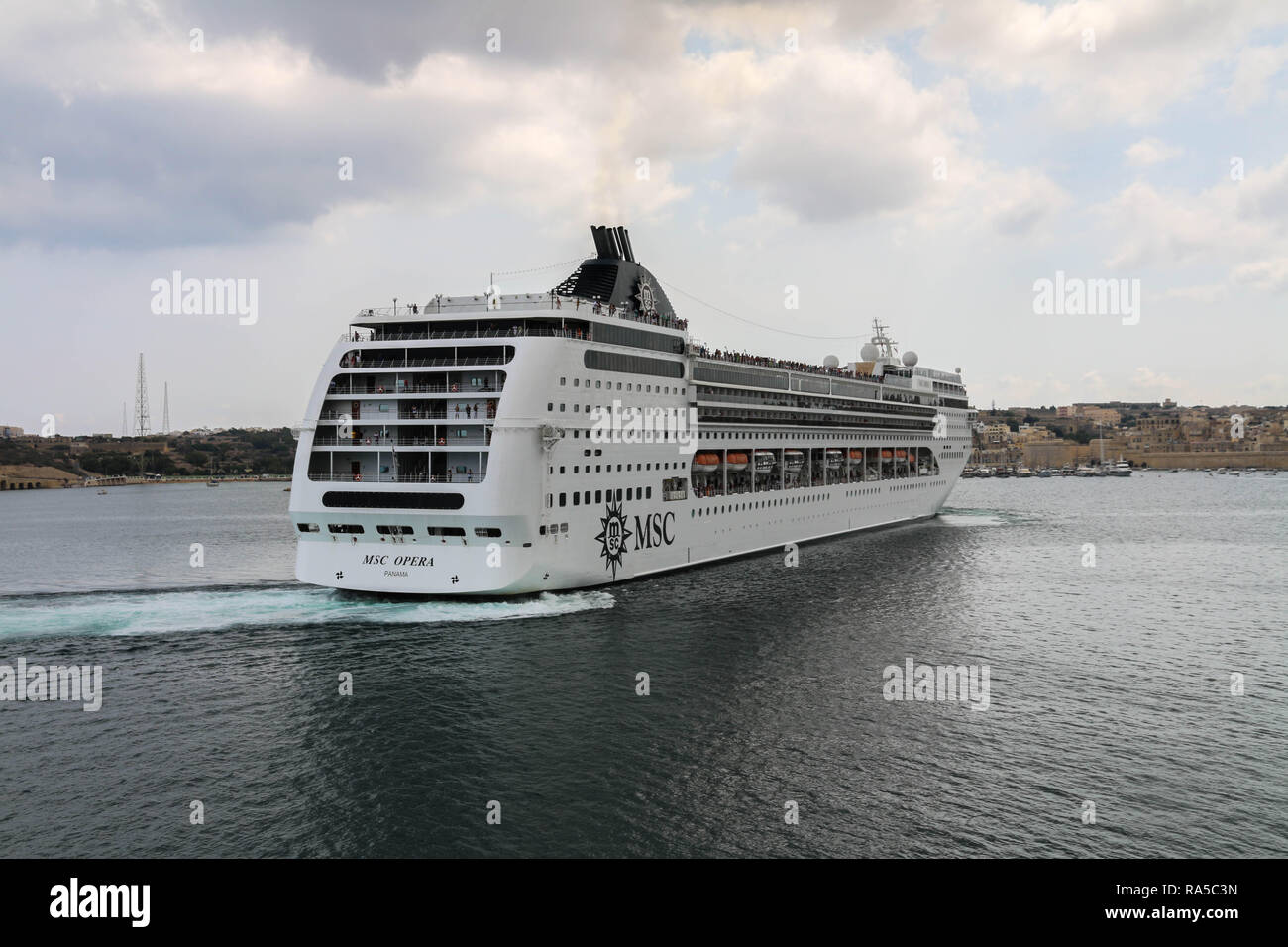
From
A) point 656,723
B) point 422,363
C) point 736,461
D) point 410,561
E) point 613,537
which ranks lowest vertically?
point 656,723

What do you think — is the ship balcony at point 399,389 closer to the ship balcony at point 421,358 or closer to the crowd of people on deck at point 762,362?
the ship balcony at point 421,358

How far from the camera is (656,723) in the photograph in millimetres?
22141

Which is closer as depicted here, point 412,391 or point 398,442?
point 398,442

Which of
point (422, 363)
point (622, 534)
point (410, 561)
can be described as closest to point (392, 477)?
point (410, 561)

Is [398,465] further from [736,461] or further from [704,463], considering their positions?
[736,461]

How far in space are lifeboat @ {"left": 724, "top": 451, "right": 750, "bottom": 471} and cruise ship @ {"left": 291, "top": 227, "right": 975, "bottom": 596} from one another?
4.79 ft

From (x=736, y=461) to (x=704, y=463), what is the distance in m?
5.02

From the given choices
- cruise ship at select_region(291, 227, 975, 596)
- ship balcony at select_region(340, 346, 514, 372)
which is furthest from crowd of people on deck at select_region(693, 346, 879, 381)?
ship balcony at select_region(340, 346, 514, 372)

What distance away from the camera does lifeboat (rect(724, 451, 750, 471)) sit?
52188mm

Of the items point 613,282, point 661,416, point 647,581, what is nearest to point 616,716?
point 647,581

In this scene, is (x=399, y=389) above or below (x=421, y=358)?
below

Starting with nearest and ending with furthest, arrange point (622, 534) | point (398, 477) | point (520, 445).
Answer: point (520, 445) → point (398, 477) → point (622, 534)

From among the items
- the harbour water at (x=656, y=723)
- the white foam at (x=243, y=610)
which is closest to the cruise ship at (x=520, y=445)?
→ the white foam at (x=243, y=610)

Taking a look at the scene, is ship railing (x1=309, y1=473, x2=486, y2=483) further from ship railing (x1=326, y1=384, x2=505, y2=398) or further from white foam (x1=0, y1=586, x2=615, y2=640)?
white foam (x1=0, y1=586, x2=615, y2=640)
